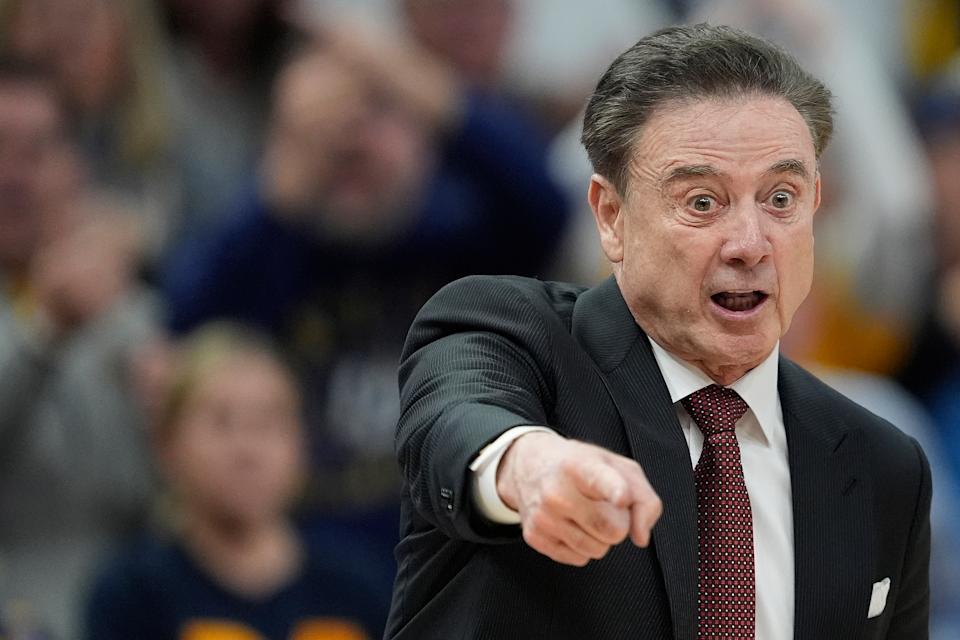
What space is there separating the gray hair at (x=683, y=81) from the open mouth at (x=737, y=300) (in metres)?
0.25

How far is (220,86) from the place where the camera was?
17.7 ft

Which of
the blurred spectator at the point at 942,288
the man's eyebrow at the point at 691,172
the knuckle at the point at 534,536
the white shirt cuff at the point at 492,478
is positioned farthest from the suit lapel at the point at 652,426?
the blurred spectator at the point at 942,288

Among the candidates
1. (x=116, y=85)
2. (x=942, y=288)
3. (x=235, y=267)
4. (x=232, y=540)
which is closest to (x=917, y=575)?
(x=232, y=540)

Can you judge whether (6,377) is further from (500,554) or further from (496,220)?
(500,554)

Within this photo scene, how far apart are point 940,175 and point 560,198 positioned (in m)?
2.64

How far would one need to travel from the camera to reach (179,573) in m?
4.79

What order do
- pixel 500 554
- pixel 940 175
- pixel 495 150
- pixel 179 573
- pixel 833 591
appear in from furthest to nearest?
1. pixel 940 175
2. pixel 495 150
3. pixel 179 573
4. pixel 833 591
5. pixel 500 554

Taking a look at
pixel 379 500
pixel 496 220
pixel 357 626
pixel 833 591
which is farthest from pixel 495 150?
pixel 833 591

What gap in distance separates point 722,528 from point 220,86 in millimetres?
3529

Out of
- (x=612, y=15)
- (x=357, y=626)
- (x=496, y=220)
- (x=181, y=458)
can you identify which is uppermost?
(x=612, y=15)

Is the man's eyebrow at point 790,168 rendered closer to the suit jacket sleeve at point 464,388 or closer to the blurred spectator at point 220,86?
the suit jacket sleeve at point 464,388

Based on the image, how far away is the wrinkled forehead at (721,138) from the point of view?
2.33 metres

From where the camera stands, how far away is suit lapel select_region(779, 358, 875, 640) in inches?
93.7

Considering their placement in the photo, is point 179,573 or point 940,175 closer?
point 179,573
